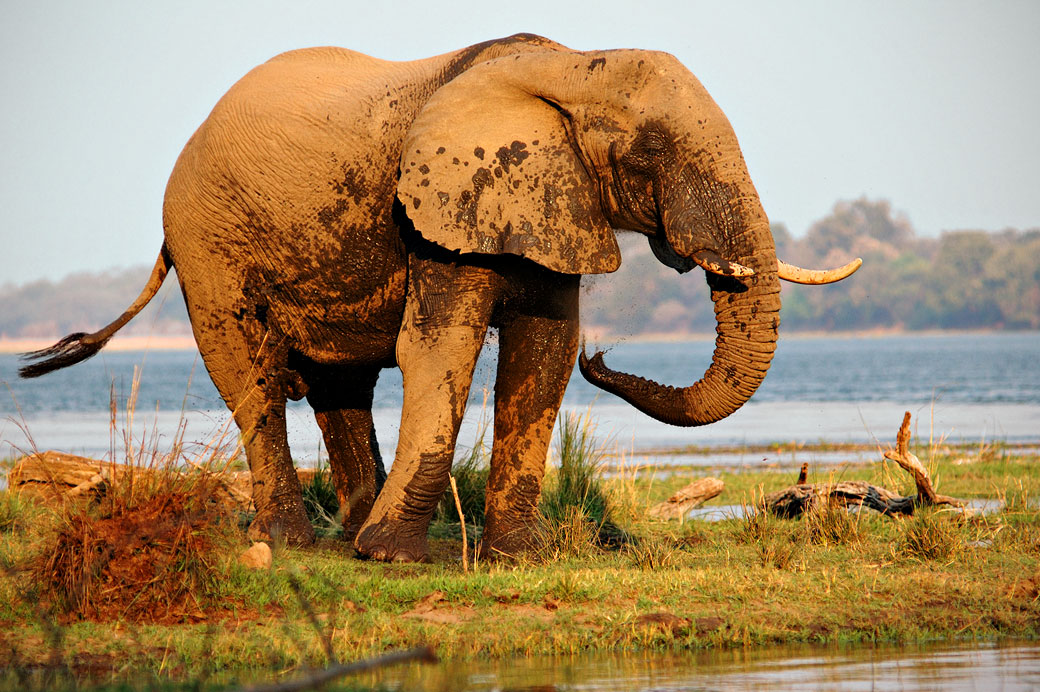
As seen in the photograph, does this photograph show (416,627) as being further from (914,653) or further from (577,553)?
(914,653)

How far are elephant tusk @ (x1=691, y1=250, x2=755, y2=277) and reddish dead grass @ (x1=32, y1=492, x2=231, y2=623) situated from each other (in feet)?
10.9

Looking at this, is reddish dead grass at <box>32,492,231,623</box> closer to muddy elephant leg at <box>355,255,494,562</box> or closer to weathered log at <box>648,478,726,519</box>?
muddy elephant leg at <box>355,255,494,562</box>

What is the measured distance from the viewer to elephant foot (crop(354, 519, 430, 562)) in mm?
8391

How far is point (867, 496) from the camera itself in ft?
33.2

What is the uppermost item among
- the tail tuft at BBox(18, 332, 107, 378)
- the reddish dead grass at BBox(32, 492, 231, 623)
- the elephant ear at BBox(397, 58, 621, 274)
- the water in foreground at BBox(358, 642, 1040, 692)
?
the elephant ear at BBox(397, 58, 621, 274)

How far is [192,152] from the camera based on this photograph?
31.4 feet

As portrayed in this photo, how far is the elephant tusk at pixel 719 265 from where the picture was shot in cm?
738

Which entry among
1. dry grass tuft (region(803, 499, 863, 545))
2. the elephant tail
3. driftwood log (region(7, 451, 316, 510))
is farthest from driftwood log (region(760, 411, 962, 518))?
the elephant tail

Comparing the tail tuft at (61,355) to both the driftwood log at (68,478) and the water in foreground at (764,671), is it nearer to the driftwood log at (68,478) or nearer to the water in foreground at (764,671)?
the driftwood log at (68,478)

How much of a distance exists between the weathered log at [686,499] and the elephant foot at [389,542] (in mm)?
3376

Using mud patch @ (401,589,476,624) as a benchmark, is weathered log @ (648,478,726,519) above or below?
above

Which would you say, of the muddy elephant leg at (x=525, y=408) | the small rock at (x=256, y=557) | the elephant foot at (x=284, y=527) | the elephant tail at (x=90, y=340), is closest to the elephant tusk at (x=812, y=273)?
the muddy elephant leg at (x=525, y=408)

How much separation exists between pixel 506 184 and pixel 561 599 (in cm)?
263

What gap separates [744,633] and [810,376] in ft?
195
